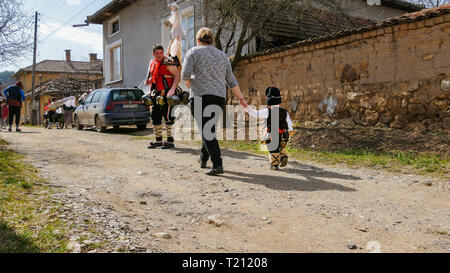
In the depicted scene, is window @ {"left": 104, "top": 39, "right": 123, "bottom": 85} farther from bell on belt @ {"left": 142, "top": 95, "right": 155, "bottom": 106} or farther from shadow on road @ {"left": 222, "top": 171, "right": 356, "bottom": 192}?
shadow on road @ {"left": 222, "top": 171, "right": 356, "bottom": 192}

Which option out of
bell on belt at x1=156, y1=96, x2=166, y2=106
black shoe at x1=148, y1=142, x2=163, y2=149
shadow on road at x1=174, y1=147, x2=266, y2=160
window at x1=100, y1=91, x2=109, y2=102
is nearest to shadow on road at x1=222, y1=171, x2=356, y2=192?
shadow on road at x1=174, y1=147, x2=266, y2=160

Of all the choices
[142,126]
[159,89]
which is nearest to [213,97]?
[159,89]

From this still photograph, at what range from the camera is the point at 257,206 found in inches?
139

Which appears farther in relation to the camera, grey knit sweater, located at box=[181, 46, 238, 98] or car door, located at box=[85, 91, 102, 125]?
car door, located at box=[85, 91, 102, 125]

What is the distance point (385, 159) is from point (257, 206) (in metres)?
3.61

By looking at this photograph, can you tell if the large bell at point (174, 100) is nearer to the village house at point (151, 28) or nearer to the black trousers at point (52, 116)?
the village house at point (151, 28)

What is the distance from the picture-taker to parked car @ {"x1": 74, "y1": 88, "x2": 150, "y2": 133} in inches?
496

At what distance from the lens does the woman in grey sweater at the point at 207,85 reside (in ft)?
16.1

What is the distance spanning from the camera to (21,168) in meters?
4.87

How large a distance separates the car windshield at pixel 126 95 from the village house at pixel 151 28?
3.20 m

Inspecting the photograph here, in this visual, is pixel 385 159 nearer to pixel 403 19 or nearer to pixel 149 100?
pixel 403 19

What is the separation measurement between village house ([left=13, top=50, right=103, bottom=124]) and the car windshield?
11.6m

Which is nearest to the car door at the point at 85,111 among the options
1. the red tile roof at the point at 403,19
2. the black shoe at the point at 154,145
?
the black shoe at the point at 154,145

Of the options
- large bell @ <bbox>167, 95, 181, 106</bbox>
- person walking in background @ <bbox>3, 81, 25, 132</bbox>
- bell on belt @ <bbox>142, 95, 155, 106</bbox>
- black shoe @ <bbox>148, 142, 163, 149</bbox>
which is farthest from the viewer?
person walking in background @ <bbox>3, 81, 25, 132</bbox>
